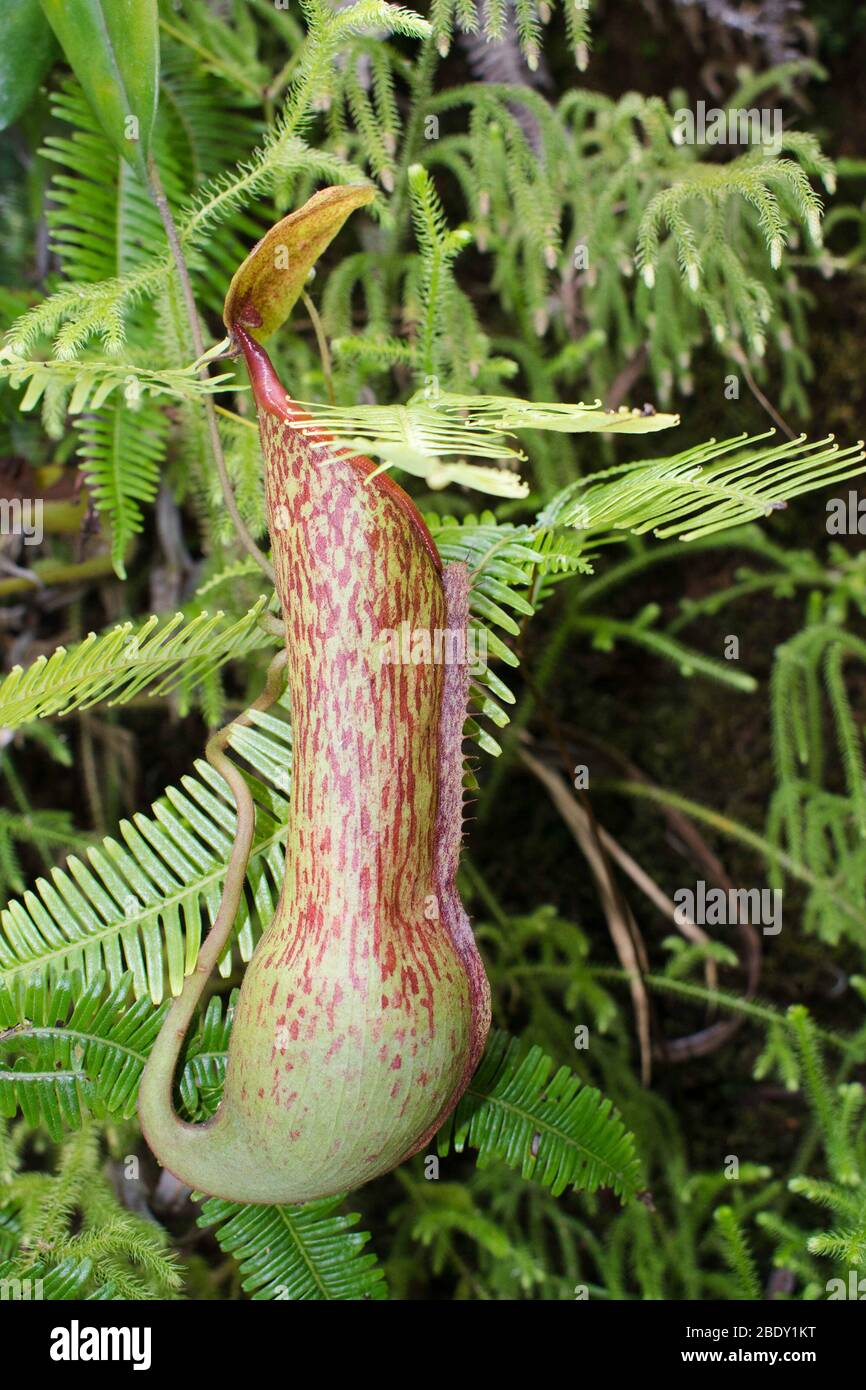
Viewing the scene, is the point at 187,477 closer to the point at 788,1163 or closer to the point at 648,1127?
the point at 648,1127

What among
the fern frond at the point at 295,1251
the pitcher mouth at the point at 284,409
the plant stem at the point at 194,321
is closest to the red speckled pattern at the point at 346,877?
the pitcher mouth at the point at 284,409

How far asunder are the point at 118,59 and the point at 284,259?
351 millimetres

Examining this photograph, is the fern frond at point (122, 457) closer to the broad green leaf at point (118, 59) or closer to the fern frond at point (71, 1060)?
the broad green leaf at point (118, 59)

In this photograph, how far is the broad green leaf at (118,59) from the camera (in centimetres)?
90

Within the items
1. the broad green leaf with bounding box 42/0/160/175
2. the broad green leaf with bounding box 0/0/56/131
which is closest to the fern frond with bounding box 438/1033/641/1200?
the broad green leaf with bounding box 42/0/160/175

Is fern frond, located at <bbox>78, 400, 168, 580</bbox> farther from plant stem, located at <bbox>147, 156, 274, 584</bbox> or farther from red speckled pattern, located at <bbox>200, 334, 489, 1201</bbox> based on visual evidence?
red speckled pattern, located at <bbox>200, 334, 489, 1201</bbox>

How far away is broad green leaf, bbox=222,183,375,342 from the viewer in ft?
2.46

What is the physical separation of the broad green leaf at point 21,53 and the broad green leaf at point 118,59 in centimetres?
18

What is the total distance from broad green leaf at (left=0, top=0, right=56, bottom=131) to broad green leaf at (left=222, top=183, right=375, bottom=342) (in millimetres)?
561

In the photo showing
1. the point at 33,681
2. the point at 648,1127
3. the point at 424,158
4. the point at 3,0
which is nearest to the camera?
the point at 33,681

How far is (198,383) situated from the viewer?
762 mm

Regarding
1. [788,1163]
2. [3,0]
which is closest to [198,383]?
[3,0]

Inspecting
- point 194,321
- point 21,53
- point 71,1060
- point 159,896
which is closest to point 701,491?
point 194,321

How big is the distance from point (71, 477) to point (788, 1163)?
1.61m
